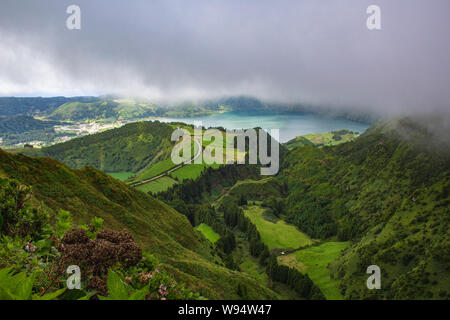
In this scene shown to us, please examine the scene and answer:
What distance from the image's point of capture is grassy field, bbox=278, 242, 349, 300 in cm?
6506

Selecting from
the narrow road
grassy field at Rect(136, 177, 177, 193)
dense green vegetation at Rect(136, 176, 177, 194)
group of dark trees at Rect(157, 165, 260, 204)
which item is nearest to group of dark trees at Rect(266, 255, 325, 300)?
group of dark trees at Rect(157, 165, 260, 204)

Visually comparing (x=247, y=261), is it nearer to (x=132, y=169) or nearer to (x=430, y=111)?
(x=132, y=169)

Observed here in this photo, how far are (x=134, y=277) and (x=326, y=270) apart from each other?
80.5 meters

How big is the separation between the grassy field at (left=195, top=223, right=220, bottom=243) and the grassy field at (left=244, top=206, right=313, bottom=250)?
63.3ft

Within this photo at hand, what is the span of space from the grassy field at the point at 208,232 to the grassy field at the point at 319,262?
22.0m

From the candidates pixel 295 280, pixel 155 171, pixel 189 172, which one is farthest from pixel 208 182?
pixel 295 280

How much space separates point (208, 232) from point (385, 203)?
84.6 m

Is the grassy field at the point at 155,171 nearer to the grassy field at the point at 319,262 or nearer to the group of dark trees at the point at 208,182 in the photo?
the group of dark trees at the point at 208,182

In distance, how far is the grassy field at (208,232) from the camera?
75.5 metres

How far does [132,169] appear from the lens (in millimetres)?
193875

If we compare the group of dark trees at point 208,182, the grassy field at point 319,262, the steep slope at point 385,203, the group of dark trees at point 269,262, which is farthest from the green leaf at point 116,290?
the group of dark trees at point 208,182

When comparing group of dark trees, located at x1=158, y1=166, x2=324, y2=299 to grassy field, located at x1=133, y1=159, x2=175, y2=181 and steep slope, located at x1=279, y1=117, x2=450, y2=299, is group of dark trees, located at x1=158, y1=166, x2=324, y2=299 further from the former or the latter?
grassy field, located at x1=133, y1=159, x2=175, y2=181

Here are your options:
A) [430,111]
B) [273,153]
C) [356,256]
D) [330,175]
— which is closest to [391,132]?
[430,111]

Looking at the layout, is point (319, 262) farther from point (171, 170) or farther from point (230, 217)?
point (171, 170)
